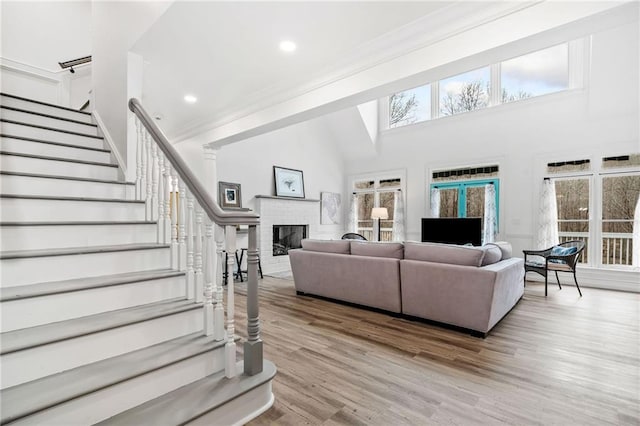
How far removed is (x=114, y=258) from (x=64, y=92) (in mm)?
4411

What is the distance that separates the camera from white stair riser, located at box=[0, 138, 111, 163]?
257 cm

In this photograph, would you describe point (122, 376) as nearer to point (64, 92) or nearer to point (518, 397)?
point (518, 397)

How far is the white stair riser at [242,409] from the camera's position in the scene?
161cm

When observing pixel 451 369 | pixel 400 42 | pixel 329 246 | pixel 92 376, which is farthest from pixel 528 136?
pixel 92 376

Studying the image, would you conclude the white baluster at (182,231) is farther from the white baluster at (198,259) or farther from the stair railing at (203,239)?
the white baluster at (198,259)

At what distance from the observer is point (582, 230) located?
5715 millimetres

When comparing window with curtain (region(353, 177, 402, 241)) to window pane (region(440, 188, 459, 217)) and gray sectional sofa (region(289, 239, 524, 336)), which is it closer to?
window pane (region(440, 188, 459, 217))

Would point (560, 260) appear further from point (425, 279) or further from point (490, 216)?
point (425, 279)

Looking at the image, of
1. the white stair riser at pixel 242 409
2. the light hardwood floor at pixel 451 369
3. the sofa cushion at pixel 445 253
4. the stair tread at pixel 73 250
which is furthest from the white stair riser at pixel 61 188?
the sofa cushion at pixel 445 253

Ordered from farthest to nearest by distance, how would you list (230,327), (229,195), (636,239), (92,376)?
1. (229,195)
2. (636,239)
3. (230,327)
4. (92,376)

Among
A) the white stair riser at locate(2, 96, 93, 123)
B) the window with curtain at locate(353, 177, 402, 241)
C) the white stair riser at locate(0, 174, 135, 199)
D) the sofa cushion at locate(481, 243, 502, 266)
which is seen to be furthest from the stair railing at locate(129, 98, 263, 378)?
the window with curtain at locate(353, 177, 402, 241)

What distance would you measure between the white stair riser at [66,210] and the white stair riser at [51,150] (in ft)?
2.65

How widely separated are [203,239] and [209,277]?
0.26 m

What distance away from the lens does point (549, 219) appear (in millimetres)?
5891
